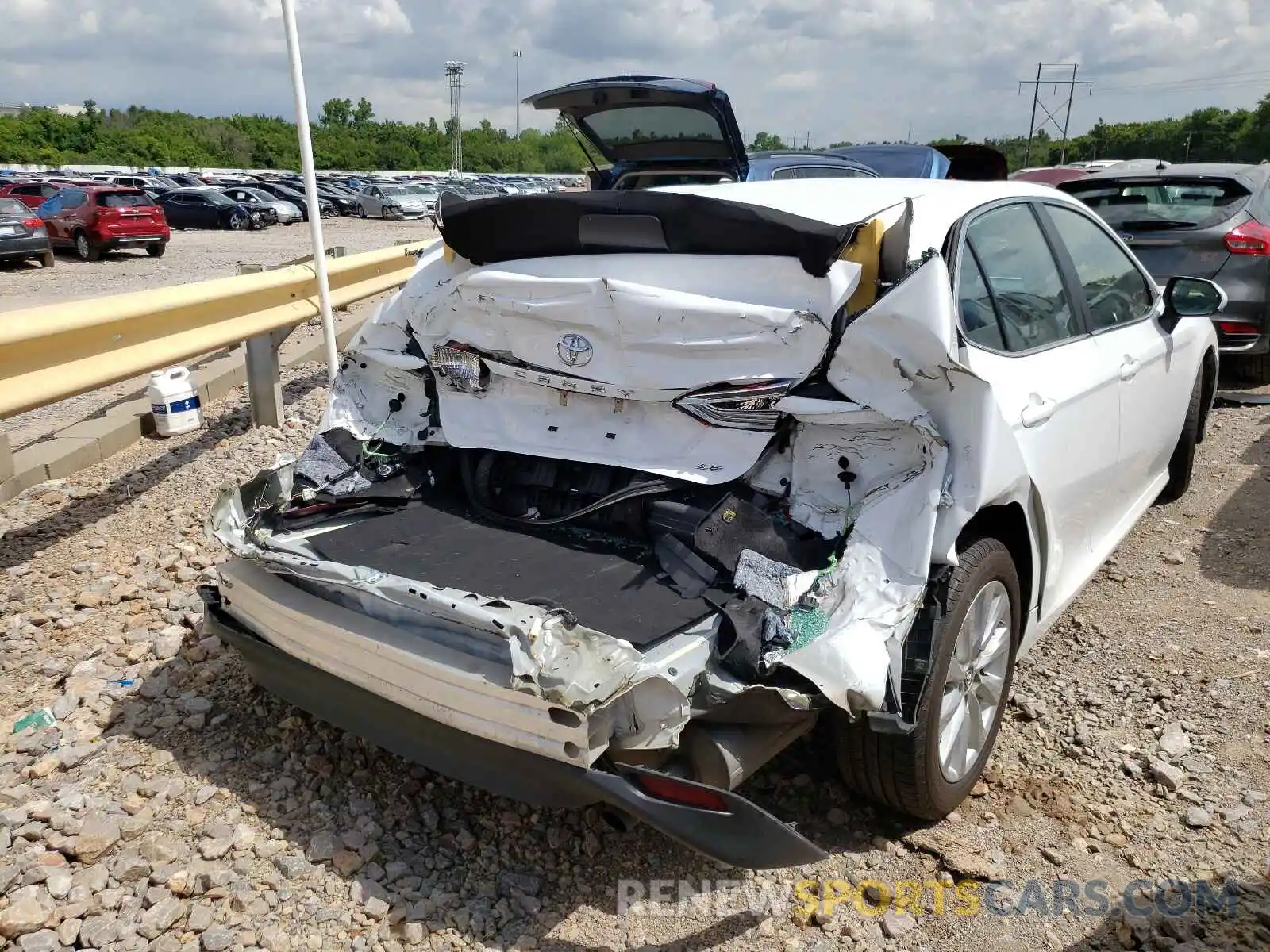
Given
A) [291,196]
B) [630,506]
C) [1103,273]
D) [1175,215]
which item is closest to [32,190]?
[291,196]

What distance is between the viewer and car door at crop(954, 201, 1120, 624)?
111 inches

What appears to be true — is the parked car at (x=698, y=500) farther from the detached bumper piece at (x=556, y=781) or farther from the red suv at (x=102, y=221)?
the red suv at (x=102, y=221)

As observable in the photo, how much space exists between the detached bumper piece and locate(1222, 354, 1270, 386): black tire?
24.4 ft

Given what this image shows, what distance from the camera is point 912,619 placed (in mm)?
2334

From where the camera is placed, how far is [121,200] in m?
21.8

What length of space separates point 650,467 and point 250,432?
11.6 feet

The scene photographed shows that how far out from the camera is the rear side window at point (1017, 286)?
2.94 metres

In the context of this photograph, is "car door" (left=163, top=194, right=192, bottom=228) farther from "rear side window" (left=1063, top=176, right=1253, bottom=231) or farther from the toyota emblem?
the toyota emblem

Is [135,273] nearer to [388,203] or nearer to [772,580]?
[772,580]

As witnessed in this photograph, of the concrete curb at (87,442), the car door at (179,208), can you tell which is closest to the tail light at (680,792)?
the concrete curb at (87,442)

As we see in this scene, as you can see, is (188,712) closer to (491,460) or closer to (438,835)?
(438,835)

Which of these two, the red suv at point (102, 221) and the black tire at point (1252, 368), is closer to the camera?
the black tire at point (1252, 368)

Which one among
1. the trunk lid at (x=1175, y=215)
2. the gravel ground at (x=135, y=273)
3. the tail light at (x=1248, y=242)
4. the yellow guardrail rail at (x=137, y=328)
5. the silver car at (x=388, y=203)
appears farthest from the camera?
the silver car at (x=388, y=203)

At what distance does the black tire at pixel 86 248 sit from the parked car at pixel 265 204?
12.4 m
